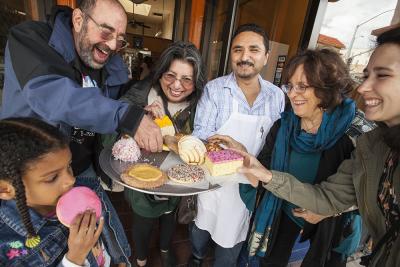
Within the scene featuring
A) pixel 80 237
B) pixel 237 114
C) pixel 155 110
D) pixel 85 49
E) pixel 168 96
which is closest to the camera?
pixel 80 237

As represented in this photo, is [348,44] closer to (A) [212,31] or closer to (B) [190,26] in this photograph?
(A) [212,31]

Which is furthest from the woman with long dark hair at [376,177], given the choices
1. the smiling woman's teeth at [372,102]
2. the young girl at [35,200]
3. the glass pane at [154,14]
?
the glass pane at [154,14]

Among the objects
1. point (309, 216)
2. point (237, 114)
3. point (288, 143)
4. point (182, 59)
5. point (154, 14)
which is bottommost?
point (309, 216)

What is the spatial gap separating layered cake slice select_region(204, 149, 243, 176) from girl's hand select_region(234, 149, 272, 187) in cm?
4

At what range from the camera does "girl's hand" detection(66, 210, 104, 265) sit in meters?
0.95

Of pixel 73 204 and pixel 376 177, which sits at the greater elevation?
pixel 376 177

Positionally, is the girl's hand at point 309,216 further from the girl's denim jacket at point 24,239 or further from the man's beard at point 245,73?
the girl's denim jacket at point 24,239

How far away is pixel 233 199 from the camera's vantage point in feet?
6.34

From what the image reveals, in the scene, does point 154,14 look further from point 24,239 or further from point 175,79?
point 24,239

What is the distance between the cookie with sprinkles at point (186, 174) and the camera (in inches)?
60.2

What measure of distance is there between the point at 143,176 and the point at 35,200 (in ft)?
→ 1.97

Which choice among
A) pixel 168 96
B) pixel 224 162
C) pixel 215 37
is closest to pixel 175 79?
pixel 168 96

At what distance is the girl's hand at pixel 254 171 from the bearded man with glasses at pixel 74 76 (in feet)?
1.89

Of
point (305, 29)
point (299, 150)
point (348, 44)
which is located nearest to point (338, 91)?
point (299, 150)
